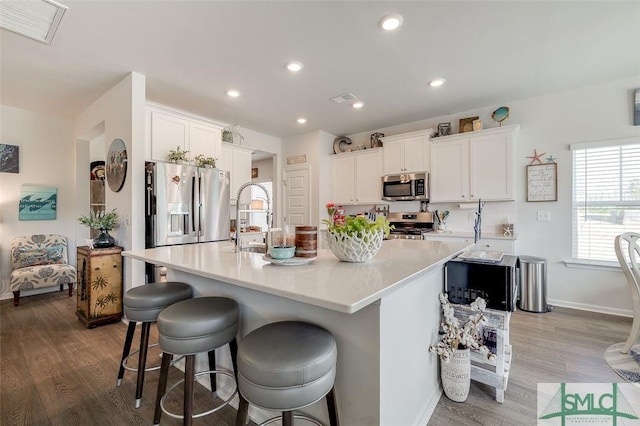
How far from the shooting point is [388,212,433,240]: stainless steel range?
4207 millimetres

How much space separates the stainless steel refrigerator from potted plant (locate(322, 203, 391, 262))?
7.67 ft

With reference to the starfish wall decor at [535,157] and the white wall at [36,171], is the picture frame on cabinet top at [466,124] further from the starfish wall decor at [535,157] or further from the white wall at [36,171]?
the white wall at [36,171]

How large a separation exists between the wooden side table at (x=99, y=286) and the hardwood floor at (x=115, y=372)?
0.13m

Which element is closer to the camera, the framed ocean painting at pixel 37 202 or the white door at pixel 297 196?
the framed ocean painting at pixel 37 202

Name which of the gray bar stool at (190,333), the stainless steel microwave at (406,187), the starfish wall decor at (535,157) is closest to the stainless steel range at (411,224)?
the stainless steel microwave at (406,187)

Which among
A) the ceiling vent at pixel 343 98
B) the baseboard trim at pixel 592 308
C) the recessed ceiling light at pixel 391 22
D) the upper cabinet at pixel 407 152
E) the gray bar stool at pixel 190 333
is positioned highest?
the recessed ceiling light at pixel 391 22

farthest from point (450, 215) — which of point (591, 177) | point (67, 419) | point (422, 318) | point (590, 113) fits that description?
point (67, 419)

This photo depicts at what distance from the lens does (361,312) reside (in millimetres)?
1162

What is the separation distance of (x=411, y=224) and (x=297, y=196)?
2.17 metres

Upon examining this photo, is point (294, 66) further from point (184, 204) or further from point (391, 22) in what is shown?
point (184, 204)

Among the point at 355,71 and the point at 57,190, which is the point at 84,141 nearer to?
the point at 57,190

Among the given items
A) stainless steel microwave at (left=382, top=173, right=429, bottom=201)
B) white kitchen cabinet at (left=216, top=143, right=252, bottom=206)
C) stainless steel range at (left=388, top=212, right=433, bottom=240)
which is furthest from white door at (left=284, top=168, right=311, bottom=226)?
stainless steel range at (left=388, top=212, right=433, bottom=240)

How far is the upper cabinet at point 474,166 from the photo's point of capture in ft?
11.8

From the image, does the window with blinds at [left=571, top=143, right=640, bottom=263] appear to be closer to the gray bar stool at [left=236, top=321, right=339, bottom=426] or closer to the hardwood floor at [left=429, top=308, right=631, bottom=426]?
the hardwood floor at [left=429, top=308, right=631, bottom=426]
